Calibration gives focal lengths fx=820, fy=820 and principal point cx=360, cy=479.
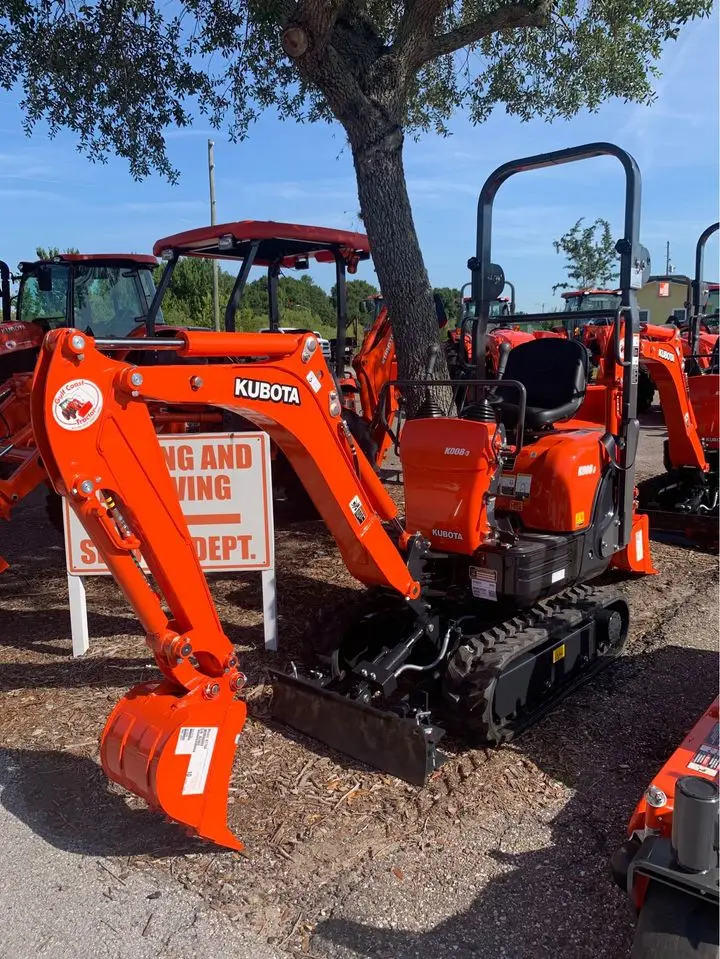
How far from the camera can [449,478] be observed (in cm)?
425

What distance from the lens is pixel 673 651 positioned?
16.5 feet

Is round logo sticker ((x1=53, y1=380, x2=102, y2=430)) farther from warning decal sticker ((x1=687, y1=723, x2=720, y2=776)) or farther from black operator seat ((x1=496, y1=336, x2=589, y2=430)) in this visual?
black operator seat ((x1=496, y1=336, x2=589, y2=430))

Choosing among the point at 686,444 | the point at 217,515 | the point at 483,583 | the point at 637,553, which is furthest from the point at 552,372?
the point at 686,444

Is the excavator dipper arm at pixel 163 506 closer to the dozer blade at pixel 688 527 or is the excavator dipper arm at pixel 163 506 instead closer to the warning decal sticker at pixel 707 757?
the warning decal sticker at pixel 707 757

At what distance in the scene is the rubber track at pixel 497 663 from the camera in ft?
12.4

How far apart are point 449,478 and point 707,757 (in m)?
1.90

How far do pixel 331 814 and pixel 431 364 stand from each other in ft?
14.6

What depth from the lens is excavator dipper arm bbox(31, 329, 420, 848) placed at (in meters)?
2.77

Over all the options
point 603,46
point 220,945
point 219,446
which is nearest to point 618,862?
point 220,945

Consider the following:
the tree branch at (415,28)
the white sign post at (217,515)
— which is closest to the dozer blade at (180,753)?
the white sign post at (217,515)

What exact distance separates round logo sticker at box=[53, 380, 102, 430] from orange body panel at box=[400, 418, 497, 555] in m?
1.96

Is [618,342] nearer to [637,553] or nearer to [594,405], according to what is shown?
[594,405]

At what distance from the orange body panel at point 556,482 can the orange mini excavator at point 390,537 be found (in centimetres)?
1

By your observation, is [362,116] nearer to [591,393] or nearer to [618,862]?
[591,393]
